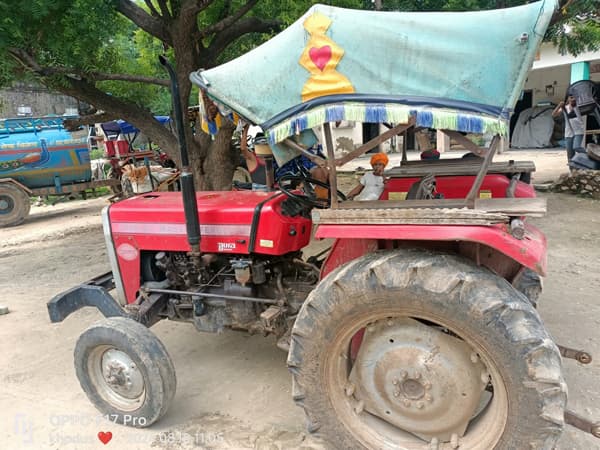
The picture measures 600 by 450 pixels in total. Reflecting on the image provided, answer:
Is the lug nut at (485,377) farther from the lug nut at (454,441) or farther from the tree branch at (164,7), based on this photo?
the tree branch at (164,7)

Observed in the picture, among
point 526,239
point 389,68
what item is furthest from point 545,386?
point 389,68

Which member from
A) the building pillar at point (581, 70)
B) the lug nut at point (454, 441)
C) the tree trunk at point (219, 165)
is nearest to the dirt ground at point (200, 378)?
the lug nut at point (454, 441)

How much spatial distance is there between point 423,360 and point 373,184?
2.22 meters

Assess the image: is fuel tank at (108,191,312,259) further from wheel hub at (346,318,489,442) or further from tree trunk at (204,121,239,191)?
tree trunk at (204,121,239,191)

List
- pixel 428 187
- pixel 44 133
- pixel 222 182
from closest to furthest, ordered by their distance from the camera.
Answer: pixel 428 187 < pixel 222 182 < pixel 44 133

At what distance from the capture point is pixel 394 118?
2020 mm

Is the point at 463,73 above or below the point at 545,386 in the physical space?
above

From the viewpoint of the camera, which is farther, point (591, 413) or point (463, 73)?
point (591, 413)

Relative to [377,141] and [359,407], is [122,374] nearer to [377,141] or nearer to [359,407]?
[359,407]

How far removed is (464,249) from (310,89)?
1086mm

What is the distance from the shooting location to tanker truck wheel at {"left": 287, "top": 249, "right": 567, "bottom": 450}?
5.95 ft

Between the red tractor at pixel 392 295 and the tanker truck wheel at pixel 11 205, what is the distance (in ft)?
31.3

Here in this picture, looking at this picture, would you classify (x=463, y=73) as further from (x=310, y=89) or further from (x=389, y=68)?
(x=310, y=89)

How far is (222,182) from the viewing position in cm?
695
